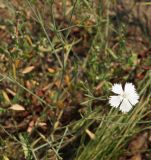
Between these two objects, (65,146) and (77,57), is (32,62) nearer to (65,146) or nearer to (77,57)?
(77,57)

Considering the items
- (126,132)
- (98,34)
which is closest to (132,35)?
(98,34)

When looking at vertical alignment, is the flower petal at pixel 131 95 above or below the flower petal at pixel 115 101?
above

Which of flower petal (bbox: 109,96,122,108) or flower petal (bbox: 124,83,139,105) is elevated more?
flower petal (bbox: 124,83,139,105)

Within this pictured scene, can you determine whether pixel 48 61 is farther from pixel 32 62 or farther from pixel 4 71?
pixel 4 71

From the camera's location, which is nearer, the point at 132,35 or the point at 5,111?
the point at 5,111

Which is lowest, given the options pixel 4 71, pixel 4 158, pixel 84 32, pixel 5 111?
pixel 4 158

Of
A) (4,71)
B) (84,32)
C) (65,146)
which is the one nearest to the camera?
(65,146)

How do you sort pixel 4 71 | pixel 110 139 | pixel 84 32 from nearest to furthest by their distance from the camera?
pixel 110 139, pixel 4 71, pixel 84 32

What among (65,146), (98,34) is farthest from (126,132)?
(98,34)

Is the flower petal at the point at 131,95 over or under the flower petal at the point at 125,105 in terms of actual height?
over

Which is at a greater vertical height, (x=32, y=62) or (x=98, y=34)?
(x=98, y=34)

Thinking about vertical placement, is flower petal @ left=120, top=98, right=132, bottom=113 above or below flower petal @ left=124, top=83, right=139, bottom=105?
below
